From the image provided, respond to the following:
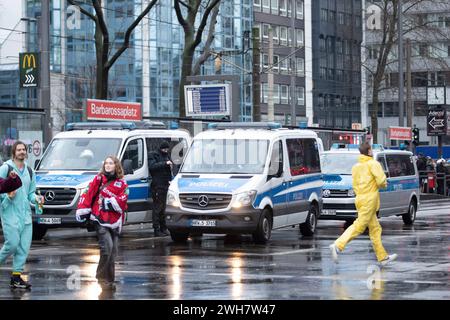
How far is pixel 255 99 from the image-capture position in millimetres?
36000

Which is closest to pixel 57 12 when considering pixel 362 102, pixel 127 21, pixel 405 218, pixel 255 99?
pixel 127 21

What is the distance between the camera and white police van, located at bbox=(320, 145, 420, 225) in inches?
1032

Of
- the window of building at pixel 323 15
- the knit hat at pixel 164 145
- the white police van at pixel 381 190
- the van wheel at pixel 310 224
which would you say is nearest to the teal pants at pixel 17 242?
the knit hat at pixel 164 145

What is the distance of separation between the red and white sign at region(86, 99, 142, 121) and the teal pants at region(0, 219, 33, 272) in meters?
15.8

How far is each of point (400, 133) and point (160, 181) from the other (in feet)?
90.7

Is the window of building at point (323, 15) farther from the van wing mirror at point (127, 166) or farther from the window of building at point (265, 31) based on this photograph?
the van wing mirror at point (127, 166)

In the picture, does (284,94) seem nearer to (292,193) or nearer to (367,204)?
(292,193)

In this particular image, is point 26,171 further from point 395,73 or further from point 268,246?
point 395,73

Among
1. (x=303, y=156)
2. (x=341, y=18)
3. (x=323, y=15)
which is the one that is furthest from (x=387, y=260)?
(x=341, y=18)

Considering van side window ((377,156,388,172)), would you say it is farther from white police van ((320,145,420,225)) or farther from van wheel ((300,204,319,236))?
van wheel ((300,204,319,236))

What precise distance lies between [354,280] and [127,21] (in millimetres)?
73507

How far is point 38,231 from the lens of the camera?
2277 cm

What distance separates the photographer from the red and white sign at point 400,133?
4856 cm

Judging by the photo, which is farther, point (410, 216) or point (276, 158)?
point (410, 216)
